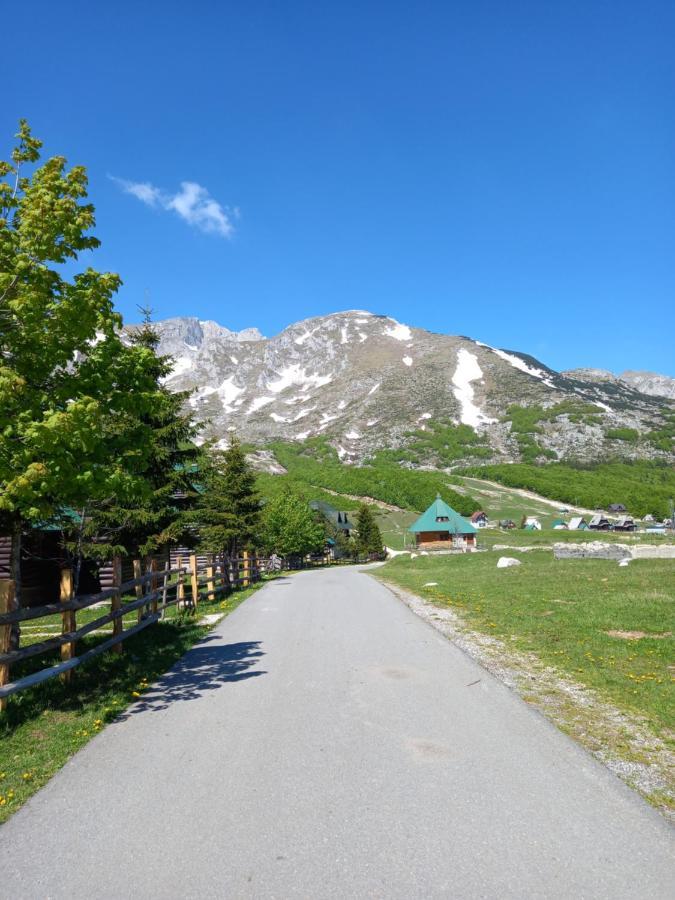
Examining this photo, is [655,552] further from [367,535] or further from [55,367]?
[367,535]

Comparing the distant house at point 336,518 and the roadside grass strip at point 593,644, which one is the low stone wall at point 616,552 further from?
the distant house at point 336,518

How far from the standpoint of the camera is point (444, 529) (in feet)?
254

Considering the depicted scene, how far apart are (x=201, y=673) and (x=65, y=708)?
2.48 metres

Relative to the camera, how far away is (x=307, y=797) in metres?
4.82

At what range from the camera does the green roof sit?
76312 mm

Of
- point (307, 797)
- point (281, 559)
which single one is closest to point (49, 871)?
point (307, 797)

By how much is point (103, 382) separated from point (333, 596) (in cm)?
1576

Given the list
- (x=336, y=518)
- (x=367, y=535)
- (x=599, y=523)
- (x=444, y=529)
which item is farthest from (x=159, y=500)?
(x=599, y=523)

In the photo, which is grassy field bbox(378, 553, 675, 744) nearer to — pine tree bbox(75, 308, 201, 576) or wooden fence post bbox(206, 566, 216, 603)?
wooden fence post bbox(206, 566, 216, 603)

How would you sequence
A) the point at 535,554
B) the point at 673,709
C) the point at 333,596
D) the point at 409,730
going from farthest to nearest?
the point at 535,554
the point at 333,596
the point at 673,709
the point at 409,730

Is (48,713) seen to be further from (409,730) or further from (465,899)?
(465,899)

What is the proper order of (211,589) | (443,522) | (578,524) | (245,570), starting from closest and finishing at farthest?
(211,589) → (245,570) → (443,522) → (578,524)

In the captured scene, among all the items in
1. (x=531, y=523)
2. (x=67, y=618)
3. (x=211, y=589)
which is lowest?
(x=211, y=589)

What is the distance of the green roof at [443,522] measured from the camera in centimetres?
7631
